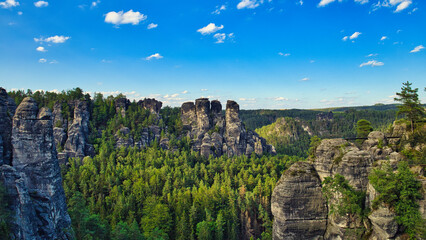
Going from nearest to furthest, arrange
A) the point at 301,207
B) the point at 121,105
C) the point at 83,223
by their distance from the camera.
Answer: the point at 301,207 → the point at 83,223 → the point at 121,105

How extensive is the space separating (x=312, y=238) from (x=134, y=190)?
4020 cm

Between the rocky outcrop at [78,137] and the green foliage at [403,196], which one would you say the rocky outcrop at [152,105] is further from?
the green foliage at [403,196]

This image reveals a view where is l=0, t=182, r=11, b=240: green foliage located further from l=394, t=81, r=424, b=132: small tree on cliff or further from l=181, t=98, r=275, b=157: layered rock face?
l=181, t=98, r=275, b=157: layered rock face

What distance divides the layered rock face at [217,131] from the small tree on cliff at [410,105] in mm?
61799

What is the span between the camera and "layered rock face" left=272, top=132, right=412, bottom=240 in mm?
19656

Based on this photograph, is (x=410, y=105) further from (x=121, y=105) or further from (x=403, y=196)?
(x=121, y=105)

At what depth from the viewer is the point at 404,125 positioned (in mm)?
30891

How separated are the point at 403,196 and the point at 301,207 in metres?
7.80

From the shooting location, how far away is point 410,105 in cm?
2967

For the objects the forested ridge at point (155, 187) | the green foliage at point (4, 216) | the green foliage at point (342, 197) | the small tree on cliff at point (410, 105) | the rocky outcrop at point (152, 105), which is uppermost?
the rocky outcrop at point (152, 105)

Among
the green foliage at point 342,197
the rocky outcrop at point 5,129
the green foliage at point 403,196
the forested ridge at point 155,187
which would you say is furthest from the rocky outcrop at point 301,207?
the rocky outcrop at point 5,129

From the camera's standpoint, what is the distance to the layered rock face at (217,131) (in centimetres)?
8906

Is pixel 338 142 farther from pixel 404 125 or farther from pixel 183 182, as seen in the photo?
pixel 183 182

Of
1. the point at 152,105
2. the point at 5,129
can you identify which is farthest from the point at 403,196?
the point at 152,105
